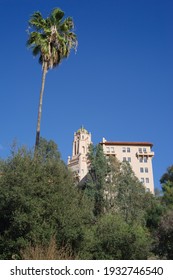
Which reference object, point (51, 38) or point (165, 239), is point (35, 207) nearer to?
point (51, 38)

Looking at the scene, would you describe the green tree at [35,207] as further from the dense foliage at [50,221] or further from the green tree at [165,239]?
the green tree at [165,239]

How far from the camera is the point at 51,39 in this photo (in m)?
26.1

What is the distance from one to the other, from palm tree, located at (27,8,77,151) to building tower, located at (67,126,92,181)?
259 feet

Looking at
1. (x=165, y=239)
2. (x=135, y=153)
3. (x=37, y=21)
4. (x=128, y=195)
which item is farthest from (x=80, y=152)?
(x=37, y=21)

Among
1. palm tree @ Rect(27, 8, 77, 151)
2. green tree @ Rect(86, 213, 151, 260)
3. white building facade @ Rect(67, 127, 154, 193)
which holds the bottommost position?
green tree @ Rect(86, 213, 151, 260)

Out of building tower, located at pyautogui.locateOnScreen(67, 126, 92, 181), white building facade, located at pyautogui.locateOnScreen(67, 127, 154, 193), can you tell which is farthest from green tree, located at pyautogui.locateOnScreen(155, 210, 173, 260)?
building tower, located at pyautogui.locateOnScreen(67, 126, 92, 181)

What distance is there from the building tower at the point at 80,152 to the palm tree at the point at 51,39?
259 ft

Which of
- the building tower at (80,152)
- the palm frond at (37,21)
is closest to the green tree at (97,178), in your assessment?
the palm frond at (37,21)

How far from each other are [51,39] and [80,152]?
89346mm

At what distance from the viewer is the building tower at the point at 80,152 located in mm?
105875

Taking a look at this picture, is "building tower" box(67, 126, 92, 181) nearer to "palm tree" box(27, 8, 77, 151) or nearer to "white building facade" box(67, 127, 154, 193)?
"white building facade" box(67, 127, 154, 193)

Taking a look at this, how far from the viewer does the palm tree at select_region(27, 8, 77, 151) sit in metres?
26.1
